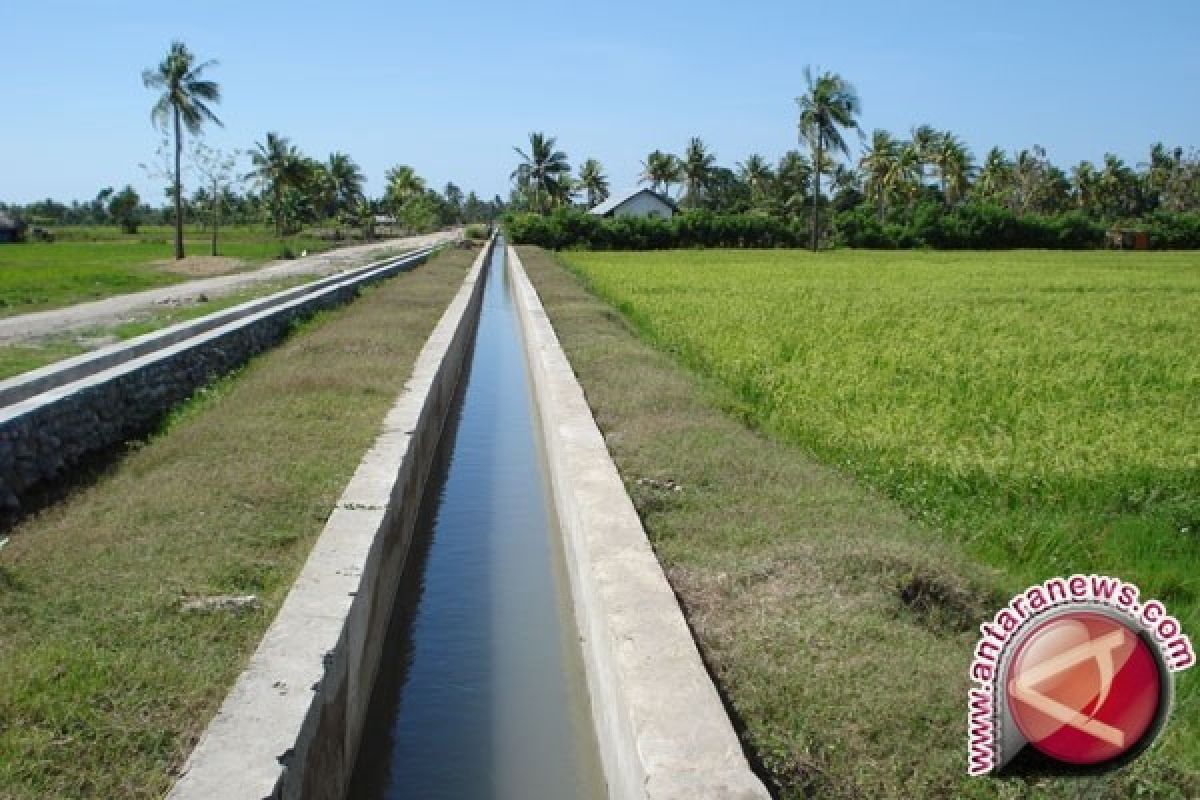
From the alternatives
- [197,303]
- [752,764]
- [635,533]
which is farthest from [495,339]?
[752,764]

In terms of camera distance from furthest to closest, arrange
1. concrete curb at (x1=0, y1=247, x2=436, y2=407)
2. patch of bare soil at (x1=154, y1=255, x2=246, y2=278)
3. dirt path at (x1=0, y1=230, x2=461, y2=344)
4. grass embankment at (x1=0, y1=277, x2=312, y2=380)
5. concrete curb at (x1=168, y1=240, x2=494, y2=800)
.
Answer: patch of bare soil at (x1=154, y1=255, x2=246, y2=278) < dirt path at (x1=0, y1=230, x2=461, y2=344) < grass embankment at (x1=0, y1=277, x2=312, y2=380) < concrete curb at (x1=0, y1=247, x2=436, y2=407) < concrete curb at (x1=168, y1=240, x2=494, y2=800)

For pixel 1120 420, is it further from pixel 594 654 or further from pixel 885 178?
pixel 885 178

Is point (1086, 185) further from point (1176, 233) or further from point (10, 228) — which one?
point (10, 228)

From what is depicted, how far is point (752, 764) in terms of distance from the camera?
306 cm

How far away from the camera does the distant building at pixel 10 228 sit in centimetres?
5062

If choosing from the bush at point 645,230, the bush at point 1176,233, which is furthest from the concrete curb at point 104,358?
the bush at point 1176,233

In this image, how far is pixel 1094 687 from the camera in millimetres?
1300

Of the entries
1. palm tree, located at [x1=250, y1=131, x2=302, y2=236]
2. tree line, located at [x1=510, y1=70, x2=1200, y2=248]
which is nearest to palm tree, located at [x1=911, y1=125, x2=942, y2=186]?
tree line, located at [x1=510, y1=70, x2=1200, y2=248]

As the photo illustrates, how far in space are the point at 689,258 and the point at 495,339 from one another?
932 inches

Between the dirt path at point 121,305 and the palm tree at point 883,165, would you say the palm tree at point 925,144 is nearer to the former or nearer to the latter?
the palm tree at point 883,165

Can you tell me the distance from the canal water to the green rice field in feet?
7.26

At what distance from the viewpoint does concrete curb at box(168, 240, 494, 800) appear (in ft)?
9.32

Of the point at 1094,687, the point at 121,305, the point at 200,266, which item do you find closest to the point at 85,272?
the point at 200,266

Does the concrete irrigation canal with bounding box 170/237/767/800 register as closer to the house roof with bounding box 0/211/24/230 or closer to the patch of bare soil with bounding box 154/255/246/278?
the patch of bare soil with bounding box 154/255/246/278
